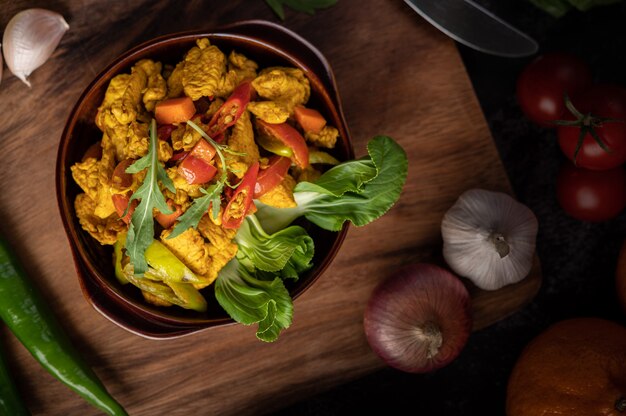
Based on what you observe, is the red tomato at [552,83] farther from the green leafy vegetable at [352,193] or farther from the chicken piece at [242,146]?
the chicken piece at [242,146]

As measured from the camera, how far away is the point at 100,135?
1.37m

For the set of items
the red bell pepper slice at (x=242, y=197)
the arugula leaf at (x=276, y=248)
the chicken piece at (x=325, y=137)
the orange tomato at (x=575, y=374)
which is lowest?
the orange tomato at (x=575, y=374)

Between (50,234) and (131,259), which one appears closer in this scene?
(131,259)

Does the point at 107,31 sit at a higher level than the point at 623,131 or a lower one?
higher

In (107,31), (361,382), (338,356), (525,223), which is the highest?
(107,31)

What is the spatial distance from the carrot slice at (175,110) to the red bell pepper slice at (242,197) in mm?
151

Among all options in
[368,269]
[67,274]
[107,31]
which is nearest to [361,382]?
[368,269]

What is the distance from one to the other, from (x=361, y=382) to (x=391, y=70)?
878 millimetres

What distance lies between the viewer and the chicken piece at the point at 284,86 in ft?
4.16

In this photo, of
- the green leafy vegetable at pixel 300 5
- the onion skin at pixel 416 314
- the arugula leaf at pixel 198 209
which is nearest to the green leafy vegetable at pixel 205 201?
the arugula leaf at pixel 198 209

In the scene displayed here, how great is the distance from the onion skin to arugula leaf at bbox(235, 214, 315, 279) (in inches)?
8.7

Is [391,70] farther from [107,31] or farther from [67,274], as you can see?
[67,274]

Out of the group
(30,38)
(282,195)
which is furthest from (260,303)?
(30,38)

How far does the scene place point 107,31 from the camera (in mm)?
1422
